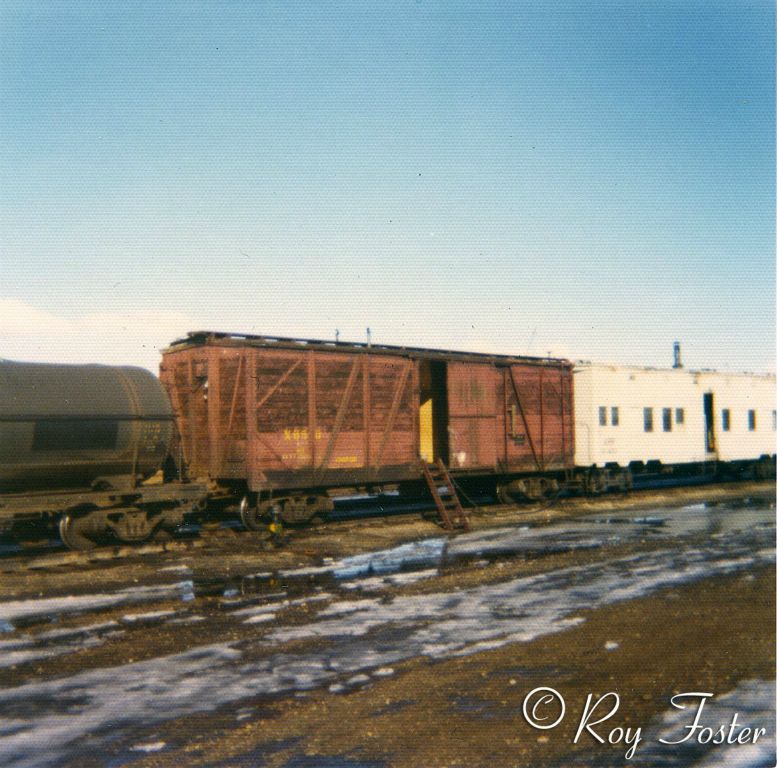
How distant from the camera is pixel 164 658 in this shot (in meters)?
7.57

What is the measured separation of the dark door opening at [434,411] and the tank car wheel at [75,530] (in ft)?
30.3

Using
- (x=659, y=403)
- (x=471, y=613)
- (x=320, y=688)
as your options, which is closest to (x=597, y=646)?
(x=471, y=613)

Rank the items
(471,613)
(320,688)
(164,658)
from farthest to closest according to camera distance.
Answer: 1. (471,613)
2. (164,658)
3. (320,688)

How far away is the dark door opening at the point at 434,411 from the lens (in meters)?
20.6

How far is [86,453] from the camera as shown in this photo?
1328cm

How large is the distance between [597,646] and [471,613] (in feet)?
6.17

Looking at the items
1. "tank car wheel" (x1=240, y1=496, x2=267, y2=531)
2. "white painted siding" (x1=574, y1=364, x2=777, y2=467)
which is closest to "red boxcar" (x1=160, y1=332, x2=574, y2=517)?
"tank car wheel" (x1=240, y1=496, x2=267, y2=531)

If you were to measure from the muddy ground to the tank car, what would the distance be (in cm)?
100

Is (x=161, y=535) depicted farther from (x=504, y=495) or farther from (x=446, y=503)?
(x=504, y=495)

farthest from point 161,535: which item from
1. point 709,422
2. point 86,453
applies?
point 709,422

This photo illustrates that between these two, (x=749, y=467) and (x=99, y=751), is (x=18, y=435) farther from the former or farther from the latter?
(x=749, y=467)

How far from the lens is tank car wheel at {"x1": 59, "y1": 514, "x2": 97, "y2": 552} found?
13453 mm

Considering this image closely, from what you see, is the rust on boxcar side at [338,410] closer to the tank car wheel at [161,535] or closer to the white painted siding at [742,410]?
the tank car wheel at [161,535]
